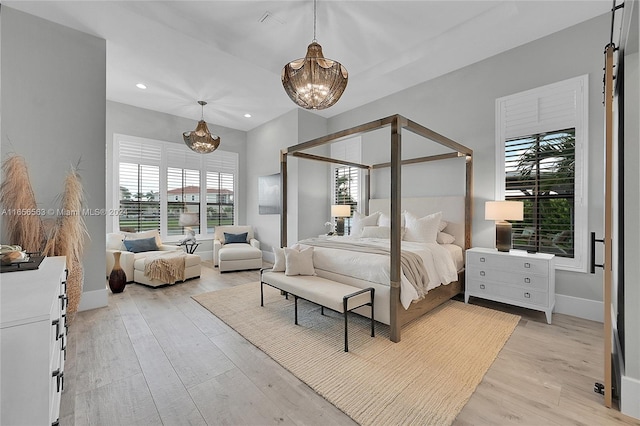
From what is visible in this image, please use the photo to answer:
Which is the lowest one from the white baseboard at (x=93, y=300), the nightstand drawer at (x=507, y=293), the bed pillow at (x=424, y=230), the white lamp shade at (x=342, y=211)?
the white baseboard at (x=93, y=300)

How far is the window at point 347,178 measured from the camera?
5.48 meters

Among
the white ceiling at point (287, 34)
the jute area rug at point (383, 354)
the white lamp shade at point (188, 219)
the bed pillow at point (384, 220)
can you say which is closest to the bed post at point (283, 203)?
the jute area rug at point (383, 354)

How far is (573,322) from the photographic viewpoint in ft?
9.44

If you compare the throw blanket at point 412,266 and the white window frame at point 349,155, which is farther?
the white window frame at point 349,155

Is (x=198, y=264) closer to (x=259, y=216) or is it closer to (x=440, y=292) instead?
(x=259, y=216)

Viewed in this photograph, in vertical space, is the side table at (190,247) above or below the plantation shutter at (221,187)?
below

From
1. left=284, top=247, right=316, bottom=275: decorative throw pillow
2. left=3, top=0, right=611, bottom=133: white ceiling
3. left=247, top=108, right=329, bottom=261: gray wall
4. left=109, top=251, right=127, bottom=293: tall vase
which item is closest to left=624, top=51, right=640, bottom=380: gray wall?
left=3, top=0, right=611, bottom=133: white ceiling

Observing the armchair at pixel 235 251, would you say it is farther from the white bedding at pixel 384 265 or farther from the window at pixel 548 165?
the window at pixel 548 165

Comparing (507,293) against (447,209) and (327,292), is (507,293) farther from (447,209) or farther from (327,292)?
(327,292)

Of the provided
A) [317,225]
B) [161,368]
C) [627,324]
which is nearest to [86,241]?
[161,368]

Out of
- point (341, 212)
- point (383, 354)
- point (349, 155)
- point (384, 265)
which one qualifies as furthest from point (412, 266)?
point (349, 155)

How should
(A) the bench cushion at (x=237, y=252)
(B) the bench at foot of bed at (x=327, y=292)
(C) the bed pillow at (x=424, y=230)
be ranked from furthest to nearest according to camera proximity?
(A) the bench cushion at (x=237, y=252) < (C) the bed pillow at (x=424, y=230) < (B) the bench at foot of bed at (x=327, y=292)

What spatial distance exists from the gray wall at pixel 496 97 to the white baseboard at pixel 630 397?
1.77 metres

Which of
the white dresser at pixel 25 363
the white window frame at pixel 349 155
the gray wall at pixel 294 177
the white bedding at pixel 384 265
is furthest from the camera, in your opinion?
the gray wall at pixel 294 177
